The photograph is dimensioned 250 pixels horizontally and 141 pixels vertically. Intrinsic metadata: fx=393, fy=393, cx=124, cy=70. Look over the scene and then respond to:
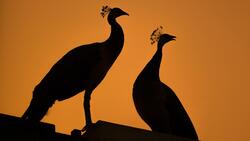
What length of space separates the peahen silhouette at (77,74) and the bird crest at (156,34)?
17cm

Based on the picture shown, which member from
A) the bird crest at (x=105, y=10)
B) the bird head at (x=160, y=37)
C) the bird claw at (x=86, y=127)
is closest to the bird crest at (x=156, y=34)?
the bird head at (x=160, y=37)

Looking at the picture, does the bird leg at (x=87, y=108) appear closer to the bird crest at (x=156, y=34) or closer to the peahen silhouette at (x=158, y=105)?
the peahen silhouette at (x=158, y=105)

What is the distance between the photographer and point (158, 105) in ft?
6.52

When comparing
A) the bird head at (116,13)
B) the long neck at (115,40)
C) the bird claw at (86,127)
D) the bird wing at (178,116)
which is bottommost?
the bird claw at (86,127)

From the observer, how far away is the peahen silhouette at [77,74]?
1.96 meters

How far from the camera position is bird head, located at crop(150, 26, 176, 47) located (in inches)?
82.5

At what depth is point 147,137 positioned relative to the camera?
5.43ft

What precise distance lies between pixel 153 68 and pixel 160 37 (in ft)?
0.60

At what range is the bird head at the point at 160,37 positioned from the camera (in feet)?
6.88

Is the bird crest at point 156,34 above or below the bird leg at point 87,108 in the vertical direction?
above

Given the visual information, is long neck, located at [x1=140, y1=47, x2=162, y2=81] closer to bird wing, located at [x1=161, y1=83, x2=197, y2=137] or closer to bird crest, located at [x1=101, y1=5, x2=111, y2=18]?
bird wing, located at [x1=161, y1=83, x2=197, y2=137]

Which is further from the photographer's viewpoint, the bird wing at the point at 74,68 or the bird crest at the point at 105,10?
the bird crest at the point at 105,10

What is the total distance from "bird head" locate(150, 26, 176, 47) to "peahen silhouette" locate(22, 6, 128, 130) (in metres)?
0.18

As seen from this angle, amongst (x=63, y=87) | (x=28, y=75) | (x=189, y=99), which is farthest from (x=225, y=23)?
(x=28, y=75)
